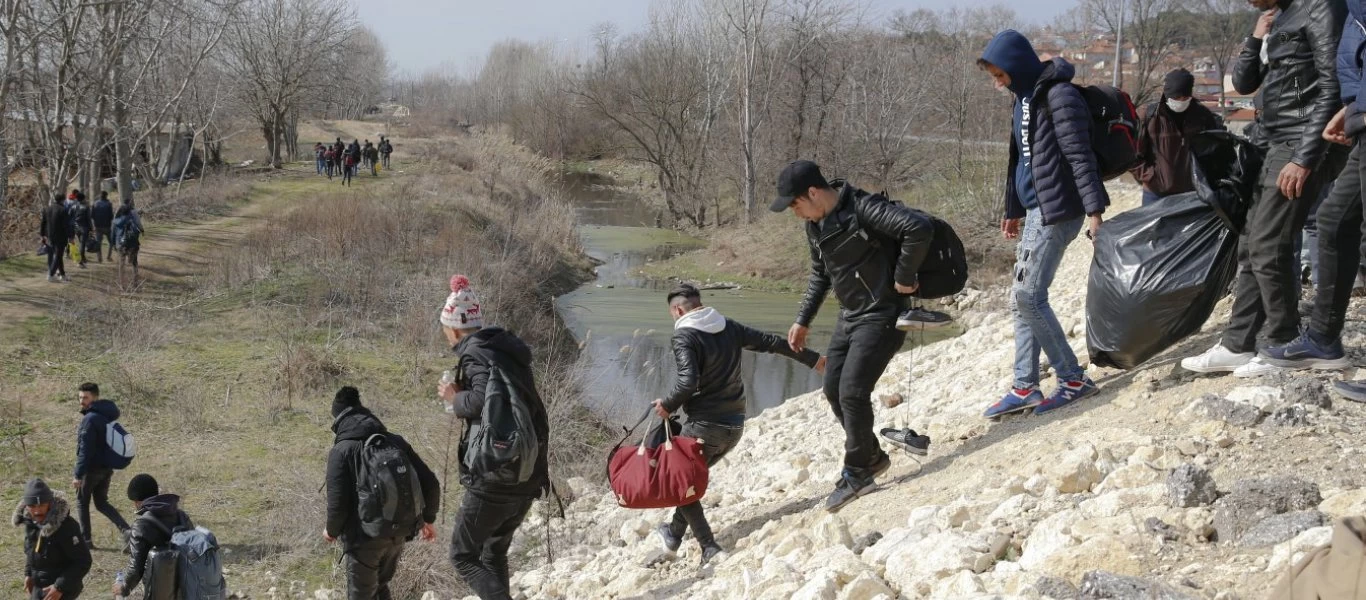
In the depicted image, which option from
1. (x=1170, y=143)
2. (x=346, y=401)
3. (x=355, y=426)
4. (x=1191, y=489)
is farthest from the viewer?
(x=1170, y=143)

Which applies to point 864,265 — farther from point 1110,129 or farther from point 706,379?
point 1110,129

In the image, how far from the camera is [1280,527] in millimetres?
3742

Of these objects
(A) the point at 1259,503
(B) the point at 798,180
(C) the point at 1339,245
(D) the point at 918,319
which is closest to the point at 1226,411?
(C) the point at 1339,245

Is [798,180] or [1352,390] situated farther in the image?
[798,180]

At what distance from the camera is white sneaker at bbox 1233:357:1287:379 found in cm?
520

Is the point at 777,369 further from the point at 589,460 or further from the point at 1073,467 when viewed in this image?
the point at 1073,467

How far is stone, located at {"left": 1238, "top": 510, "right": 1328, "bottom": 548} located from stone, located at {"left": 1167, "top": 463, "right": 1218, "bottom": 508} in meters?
0.28

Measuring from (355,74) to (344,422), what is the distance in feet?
260

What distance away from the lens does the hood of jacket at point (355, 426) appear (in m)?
5.42

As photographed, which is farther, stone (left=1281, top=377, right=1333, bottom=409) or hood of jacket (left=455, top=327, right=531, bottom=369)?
hood of jacket (left=455, top=327, right=531, bottom=369)

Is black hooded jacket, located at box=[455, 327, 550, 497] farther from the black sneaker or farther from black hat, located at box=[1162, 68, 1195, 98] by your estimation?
black hat, located at box=[1162, 68, 1195, 98]

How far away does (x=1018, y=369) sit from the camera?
6238 mm

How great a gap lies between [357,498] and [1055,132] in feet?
12.9

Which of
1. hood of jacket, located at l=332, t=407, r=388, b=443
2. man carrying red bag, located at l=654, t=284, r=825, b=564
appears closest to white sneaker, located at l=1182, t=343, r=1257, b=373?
man carrying red bag, located at l=654, t=284, r=825, b=564
